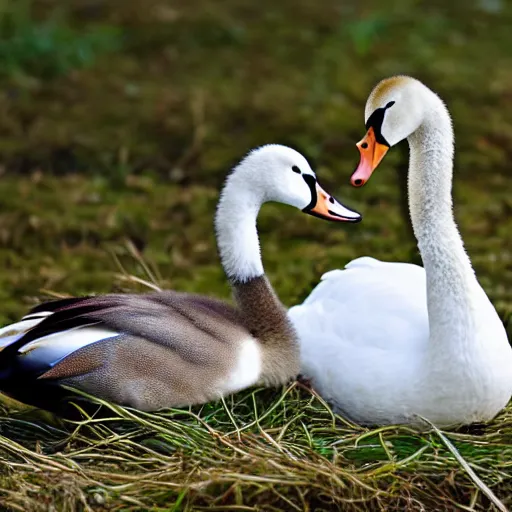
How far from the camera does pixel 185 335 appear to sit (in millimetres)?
4562

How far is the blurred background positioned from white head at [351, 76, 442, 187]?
1.38 metres

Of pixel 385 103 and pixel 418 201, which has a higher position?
pixel 385 103

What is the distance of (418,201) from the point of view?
15.6 ft

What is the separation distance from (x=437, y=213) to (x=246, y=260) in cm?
71

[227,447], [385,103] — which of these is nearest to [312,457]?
[227,447]

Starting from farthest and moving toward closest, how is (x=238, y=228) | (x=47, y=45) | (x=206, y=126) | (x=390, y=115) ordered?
(x=47, y=45) < (x=206, y=126) < (x=238, y=228) < (x=390, y=115)

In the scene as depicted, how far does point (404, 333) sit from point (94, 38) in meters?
6.70

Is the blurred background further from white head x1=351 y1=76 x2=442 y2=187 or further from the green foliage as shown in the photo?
white head x1=351 y1=76 x2=442 y2=187

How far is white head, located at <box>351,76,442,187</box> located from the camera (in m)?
4.69

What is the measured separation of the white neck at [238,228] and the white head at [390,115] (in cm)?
40

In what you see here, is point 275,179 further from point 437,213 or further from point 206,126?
point 206,126

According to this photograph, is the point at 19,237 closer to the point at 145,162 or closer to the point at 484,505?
the point at 145,162

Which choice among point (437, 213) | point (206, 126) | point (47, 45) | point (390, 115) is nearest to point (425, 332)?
point (437, 213)

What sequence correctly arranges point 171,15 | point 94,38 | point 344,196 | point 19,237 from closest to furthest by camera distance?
1. point 19,237
2. point 344,196
3. point 94,38
4. point 171,15
